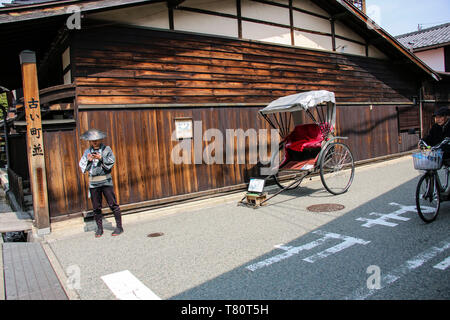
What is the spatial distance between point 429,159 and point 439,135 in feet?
2.42

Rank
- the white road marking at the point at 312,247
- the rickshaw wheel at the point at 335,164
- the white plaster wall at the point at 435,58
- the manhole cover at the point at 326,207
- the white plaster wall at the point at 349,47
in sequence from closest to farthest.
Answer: the white road marking at the point at 312,247, the manhole cover at the point at 326,207, the rickshaw wheel at the point at 335,164, the white plaster wall at the point at 349,47, the white plaster wall at the point at 435,58

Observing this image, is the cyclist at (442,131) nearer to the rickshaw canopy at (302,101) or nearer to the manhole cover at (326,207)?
the manhole cover at (326,207)

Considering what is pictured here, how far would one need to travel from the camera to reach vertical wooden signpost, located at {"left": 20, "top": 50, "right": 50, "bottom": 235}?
6203mm

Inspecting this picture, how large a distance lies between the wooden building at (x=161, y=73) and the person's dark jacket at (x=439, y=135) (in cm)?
463

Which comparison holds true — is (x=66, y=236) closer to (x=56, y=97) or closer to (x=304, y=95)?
(x=56, y=97)

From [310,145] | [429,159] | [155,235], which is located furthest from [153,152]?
[429,159]

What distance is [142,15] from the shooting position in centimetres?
764

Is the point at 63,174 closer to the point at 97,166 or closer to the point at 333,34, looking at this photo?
the point at 97,166

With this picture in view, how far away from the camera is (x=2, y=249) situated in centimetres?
551

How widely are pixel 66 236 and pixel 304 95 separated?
574cm

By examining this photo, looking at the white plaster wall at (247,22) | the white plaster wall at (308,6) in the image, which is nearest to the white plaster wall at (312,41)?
the white plaster wall at (247,22)

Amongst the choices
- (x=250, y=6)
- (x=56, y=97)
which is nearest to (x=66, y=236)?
(x=56, y=97)

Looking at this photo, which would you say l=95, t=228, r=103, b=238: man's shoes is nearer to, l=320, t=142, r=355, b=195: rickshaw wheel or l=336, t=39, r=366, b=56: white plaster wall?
l=320, t=142, r=355, b=195: rickshaw wheel

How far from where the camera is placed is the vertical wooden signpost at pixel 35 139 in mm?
6203
